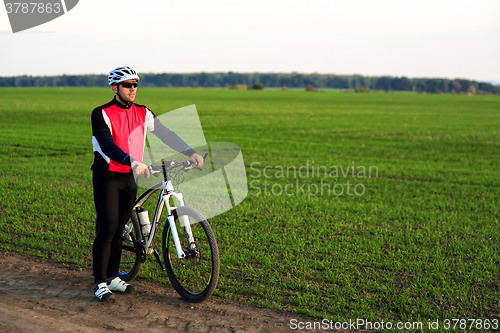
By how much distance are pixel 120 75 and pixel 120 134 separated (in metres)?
0.60

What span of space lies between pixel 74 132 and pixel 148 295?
20.6 m

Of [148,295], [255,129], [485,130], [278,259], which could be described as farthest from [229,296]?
[485,130]

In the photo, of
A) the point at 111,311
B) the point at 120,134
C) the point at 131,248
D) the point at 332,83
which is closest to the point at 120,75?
Answer: the point at 120,134

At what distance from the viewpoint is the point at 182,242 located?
4.66 meters

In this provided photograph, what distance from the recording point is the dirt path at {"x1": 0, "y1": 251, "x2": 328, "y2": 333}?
4.10 meters

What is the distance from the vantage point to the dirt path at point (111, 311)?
4.10 meters

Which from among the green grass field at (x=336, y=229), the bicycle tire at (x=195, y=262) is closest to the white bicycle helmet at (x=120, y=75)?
the bicycle tire at (x=195, y=262)

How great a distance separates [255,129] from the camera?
27.8 meters

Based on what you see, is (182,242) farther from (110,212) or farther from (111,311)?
(111,311)

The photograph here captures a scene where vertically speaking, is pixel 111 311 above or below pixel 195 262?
below

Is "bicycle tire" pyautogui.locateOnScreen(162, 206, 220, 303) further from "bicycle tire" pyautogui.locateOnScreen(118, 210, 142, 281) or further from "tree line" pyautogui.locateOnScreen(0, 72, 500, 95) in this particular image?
"tree line" pyautogui.locateOnScreen(0, 72, 500, 95)

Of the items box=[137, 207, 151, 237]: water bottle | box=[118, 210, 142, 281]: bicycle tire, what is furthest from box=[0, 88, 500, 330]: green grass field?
box=[137, 207, 151, 237]: water bottle

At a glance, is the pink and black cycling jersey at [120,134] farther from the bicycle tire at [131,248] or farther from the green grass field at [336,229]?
the green grass field at [336,229]

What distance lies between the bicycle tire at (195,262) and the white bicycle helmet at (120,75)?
1439 millimetres
